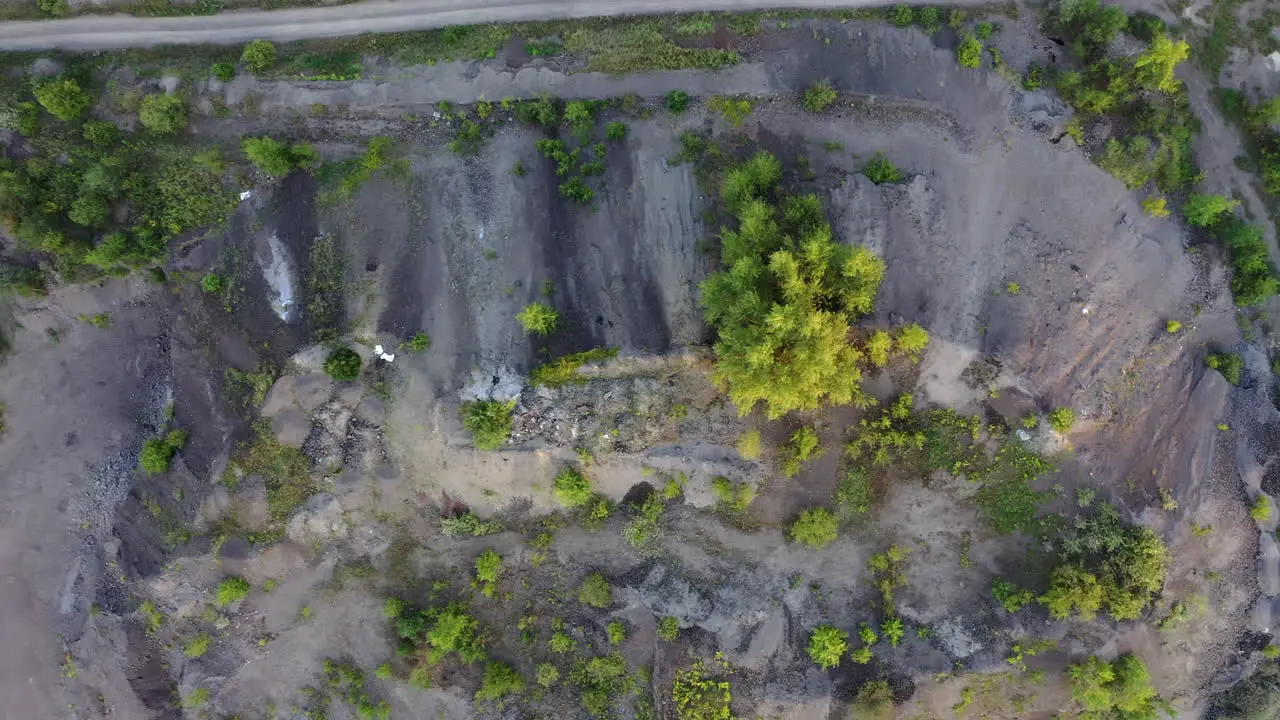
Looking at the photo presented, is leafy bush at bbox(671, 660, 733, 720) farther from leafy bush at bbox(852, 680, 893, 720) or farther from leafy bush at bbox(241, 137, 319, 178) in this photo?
leafy bush at bbox(241, 137, 319, 178)

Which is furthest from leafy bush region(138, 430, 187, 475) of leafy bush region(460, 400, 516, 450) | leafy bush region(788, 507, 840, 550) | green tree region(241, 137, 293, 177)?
leafy bush region(788, 507, 840, 550)

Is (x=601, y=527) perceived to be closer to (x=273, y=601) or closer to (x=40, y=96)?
(x=273, y=601)

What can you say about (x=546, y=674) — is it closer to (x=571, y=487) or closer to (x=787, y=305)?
(x=571, y=487)

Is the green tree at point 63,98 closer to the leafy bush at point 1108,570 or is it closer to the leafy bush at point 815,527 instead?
the leafy bush at point 815,527

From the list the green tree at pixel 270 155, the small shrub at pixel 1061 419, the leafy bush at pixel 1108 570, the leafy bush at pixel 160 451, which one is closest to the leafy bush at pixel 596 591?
the leafy bush at pixel 1108 570

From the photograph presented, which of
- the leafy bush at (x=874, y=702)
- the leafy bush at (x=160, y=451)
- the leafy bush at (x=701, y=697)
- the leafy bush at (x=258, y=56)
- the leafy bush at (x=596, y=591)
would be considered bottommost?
the leafy bush at (x=874, y=702)

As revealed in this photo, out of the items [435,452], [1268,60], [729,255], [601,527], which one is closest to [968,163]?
[729,255]
